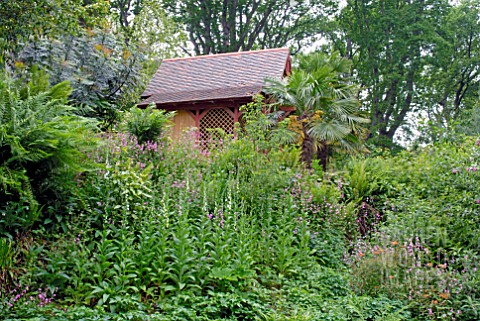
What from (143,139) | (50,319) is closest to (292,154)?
(143,139)

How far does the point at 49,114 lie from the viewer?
6.16m

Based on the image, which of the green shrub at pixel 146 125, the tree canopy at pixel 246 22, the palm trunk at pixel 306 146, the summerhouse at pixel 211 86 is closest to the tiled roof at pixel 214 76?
the summerhouse at pixel 211 86

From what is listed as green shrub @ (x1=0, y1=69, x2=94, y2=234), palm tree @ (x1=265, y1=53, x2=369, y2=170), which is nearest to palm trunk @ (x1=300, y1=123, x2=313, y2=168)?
palm tree @ (x1=265, y1=53, x2=369, y2=170)

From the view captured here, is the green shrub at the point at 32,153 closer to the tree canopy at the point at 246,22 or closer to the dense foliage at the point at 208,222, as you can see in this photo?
the dense foliage at the point at 208,222

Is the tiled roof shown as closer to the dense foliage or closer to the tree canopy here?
the dense foliage

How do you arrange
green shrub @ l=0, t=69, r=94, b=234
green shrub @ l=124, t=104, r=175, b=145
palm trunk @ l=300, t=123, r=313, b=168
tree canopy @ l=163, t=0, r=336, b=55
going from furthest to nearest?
tree canopy @ l=163, t=0, r=336, b=55 → palm trunk @ l=300, t=123, r=313, b=168 → green shrub @ l=124, t=104, r=175, b=145 → green shrub @ l=0, t=69, r=94, b=234

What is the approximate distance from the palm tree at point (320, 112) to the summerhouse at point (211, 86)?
1.70 meters

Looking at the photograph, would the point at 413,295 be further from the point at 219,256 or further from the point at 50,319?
the point at 50,319

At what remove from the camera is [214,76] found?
16594 millimetres

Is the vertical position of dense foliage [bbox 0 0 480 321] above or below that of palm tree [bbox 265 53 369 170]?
below

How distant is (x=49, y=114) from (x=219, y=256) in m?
2.53

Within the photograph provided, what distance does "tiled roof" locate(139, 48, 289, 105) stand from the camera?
49.7 ft

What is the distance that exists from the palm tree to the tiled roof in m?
1.92

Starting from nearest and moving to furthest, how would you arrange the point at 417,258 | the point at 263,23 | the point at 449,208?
the point at 417,258 → the point at 449,208 → the point at 263,23
